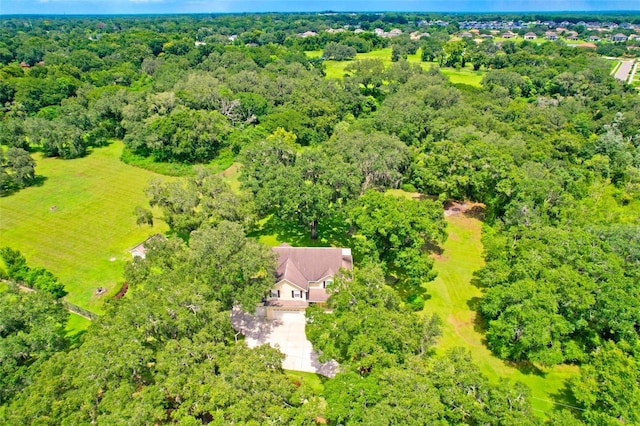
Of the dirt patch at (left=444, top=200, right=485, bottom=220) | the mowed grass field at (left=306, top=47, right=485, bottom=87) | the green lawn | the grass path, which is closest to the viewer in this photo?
the grass path

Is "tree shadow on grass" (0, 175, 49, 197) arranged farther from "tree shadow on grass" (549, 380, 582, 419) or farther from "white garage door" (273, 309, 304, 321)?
"tree shadow on grass" (549, 380, 582, 419)

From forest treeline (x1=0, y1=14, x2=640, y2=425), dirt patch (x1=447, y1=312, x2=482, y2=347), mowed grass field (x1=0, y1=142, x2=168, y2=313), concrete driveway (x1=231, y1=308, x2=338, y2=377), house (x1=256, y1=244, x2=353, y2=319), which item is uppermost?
forest treeline (x1=0, y1=14, x2=640, y2=425)

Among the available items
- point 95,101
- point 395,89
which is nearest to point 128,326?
point 95,101

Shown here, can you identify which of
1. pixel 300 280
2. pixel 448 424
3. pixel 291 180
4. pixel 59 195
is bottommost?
pixel 59 195

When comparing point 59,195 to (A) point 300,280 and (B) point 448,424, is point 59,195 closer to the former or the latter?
(A) point 300,280

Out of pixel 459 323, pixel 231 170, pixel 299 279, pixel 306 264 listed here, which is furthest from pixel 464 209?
pixel 231 170

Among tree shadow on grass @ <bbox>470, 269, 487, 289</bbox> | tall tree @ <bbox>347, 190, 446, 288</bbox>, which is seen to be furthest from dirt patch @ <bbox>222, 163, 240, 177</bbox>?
tree shadow on grass @ <bbox>470, 269, 487, 289</bbox>

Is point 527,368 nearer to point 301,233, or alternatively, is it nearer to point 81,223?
point 301,233
